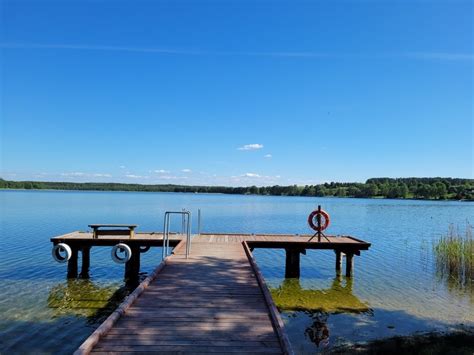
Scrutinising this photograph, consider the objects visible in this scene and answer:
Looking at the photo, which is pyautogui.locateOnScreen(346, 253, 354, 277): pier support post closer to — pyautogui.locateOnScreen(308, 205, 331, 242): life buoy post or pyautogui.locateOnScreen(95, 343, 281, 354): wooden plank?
pyautogui.locateOnScreen(308, 205, 331, 242): life buoy post

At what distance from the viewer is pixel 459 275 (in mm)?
13320

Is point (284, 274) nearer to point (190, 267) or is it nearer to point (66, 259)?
point (190, 267)

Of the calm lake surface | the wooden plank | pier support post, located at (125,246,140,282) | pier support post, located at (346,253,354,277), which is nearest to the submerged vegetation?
the calm lake surface

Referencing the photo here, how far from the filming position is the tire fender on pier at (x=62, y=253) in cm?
1164

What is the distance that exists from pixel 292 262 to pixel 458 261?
5956 millimetres

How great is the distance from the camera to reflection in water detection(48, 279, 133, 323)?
905 cm

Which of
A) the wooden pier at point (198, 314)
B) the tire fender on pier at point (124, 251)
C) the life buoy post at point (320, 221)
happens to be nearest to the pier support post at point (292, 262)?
the life buoy post at point (320, 221)

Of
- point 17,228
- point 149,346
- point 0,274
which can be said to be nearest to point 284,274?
point 0,274

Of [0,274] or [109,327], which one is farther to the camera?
[0,274]

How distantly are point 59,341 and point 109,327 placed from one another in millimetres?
3630

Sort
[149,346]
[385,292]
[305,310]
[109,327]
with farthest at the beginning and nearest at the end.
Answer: [385,292], [305,310], [109,327], [149,346]

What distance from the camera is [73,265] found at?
41.2 feet

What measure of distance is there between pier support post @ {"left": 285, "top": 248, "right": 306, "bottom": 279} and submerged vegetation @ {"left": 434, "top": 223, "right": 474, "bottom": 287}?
16.9ft

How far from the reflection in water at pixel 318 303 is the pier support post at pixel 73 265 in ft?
20.8
